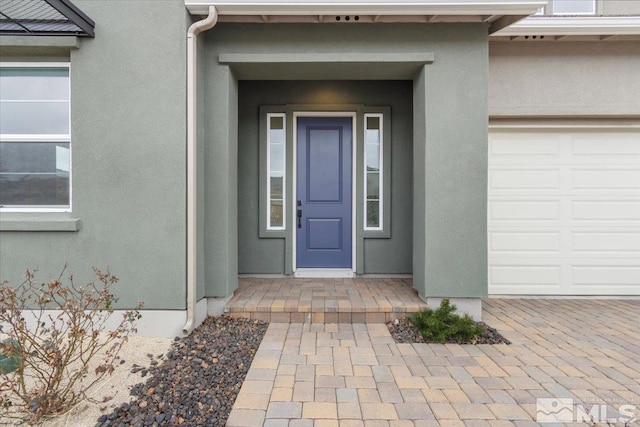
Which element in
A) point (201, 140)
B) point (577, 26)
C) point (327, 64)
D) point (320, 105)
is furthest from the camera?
point (320, 105)

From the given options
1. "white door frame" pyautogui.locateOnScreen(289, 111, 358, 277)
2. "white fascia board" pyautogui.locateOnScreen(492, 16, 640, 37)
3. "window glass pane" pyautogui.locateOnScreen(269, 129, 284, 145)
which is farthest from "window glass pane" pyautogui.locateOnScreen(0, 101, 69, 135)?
"white fascia board" pyautogui.locateOnScreen(492, 16, 640, 37)

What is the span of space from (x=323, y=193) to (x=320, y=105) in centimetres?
125

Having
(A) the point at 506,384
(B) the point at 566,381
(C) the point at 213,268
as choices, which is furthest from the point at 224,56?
(B) the point at 566,381

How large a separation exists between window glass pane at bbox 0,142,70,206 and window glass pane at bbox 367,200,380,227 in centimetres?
358

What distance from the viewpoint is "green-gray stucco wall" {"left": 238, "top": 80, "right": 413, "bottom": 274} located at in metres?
4.88

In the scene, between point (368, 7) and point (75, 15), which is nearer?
point (75, 15)

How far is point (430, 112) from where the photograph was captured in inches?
143

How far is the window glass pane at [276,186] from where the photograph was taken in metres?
4.96

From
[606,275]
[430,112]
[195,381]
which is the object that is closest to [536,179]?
[606,275]

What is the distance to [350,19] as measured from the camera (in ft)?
11.6

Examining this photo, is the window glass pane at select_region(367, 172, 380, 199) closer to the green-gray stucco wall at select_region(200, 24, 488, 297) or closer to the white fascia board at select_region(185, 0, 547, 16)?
the green-gray stucco wall at select_region(200, 24, 488, 297)

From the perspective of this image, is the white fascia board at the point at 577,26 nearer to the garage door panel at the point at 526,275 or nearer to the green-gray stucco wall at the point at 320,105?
the green-gray stucco wall at the point at 320,105

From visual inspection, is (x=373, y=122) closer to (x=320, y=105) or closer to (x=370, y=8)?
(x=320, y=105)

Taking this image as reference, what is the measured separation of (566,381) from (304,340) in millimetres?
2082
